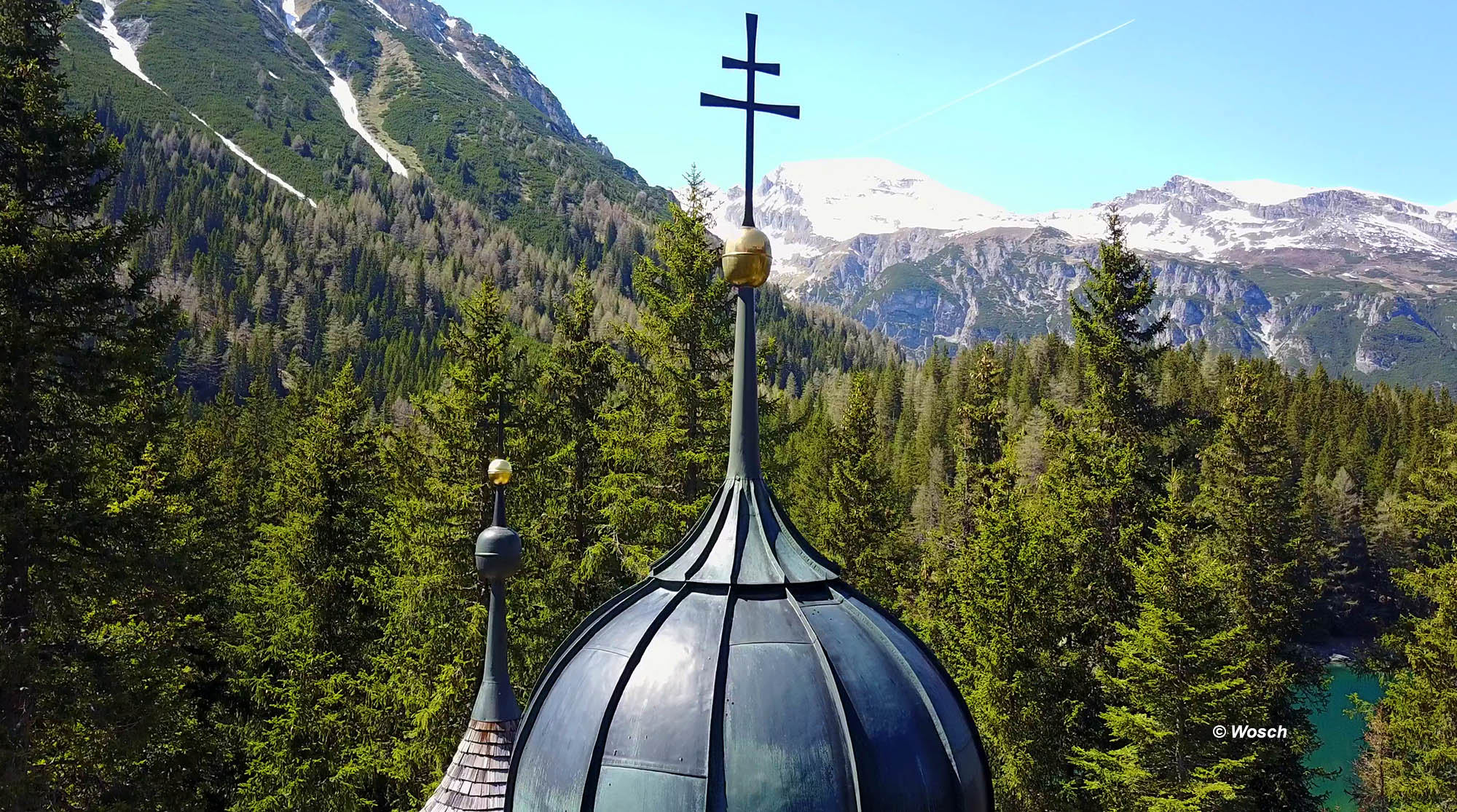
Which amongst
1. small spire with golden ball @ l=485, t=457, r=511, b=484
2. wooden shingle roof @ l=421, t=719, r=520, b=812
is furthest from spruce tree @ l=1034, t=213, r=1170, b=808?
small spire with golden ball @ l=485, t=457, r=511, b=484

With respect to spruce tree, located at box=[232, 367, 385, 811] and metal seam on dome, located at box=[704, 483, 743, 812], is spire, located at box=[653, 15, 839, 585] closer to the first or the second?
metal seam on dome, located at box=[704, 483, 743, 812]

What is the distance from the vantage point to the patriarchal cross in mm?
7559

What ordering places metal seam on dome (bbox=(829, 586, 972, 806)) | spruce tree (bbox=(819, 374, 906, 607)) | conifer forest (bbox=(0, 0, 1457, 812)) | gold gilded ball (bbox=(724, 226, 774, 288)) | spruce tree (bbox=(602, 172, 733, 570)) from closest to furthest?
metal seam on dome (bbox=(829, 586, 972, 806)) < gold gilded ball (bbox=(724, 226, 774, 288)) < conifer forest (bbox=(0, 0, 1457, 812)) < spruce tree (bbox=(602, 172, 733, 570)) < spruce tree (bbox=(819, 374, 906, 607))

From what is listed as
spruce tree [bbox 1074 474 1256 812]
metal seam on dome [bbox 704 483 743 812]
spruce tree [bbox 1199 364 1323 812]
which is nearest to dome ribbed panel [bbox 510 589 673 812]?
metal seam on dome [bbox 704 483 743 812]

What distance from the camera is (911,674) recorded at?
642 cm

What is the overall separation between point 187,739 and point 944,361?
103285 millimetres

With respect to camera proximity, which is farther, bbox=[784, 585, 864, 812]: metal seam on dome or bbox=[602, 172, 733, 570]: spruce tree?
bbox=[602, 172, 733, 570]: spruce tree

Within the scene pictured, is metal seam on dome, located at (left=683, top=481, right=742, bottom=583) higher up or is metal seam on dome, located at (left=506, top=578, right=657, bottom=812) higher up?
metal seam on dome, located at (left=683, top=481, right=742, bottom=583)

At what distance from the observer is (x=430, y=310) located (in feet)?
521

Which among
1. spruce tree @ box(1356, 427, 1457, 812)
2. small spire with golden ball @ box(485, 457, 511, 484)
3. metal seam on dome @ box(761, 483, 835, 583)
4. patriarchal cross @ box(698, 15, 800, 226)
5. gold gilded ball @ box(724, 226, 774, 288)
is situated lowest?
spruce tree @ box(1356, 427, 1457, 812)

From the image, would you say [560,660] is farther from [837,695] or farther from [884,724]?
[884,724]

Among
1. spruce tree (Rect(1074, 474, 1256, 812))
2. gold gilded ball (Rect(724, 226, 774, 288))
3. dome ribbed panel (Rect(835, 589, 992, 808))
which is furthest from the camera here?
spruce tree (Rect(1074, 474, 1256, 812))

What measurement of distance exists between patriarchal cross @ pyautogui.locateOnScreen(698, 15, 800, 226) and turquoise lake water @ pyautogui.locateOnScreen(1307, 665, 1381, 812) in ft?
123

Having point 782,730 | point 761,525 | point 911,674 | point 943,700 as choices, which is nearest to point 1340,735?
point 943,700
